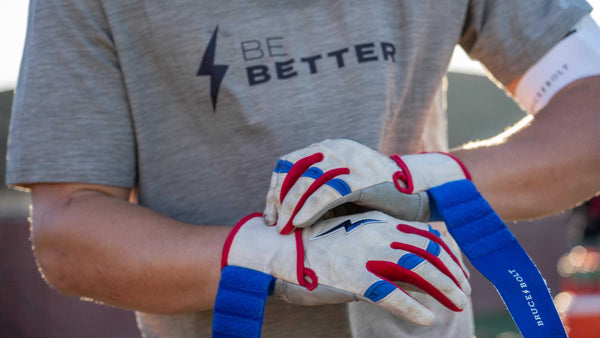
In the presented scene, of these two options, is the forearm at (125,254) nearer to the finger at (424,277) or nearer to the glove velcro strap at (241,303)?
the glove velcro strap at (241,303)

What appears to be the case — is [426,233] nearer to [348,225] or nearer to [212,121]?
[348,225]

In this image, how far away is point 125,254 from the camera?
142cm

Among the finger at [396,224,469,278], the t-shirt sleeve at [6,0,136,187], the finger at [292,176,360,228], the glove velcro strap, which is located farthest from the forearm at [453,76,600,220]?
the t-shirt sleeve at [6,0,136,187]

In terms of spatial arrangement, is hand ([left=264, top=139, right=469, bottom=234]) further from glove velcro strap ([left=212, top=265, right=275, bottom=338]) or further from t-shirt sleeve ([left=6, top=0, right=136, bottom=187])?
t-shirt sleeve ([left=6, top=0, right=136, bottom=187])

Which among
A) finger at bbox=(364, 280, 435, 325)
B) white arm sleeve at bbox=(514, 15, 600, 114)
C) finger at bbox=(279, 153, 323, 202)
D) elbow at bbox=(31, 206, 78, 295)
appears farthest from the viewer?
white arm sleeve at bbox=(514, 15, 600, 114)

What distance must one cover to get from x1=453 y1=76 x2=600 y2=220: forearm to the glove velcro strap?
23.5 inches

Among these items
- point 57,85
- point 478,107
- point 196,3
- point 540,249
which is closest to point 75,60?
point 57,85

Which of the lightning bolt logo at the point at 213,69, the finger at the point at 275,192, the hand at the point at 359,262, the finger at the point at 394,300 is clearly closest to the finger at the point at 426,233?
the hand at the point at 359,262

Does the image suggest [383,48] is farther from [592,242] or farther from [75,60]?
[592,242]

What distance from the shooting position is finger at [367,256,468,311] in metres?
1.21


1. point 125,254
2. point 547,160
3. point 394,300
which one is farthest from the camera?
point 547,160

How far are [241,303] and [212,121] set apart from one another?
52 cm

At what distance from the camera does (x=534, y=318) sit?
4.17 ft

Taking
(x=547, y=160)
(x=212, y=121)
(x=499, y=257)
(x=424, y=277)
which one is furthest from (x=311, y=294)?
(x=547, y=160)
